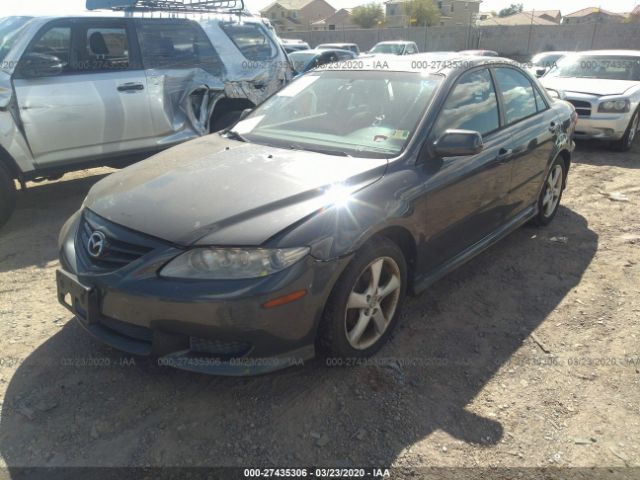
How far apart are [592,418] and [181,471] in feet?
6.69

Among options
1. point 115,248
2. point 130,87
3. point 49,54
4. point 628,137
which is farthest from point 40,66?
point 628,137

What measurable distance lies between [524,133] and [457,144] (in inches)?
56.1

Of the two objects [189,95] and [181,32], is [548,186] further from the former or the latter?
[181,32]

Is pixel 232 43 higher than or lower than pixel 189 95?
higher

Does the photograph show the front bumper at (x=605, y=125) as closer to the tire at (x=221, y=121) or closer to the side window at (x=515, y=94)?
the side window at (x=515, y=94)

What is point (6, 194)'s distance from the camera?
4.67 meters

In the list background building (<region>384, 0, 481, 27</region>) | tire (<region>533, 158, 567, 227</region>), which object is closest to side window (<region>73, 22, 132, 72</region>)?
tire (<region>533, 158, 567, 227</region>)

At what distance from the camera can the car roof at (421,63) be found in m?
3.51

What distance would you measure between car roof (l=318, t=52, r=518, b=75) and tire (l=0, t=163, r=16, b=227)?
126 inches

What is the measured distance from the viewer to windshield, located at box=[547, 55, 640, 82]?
8.99m

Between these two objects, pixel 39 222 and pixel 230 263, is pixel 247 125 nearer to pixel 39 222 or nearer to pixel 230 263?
pixel 230 263

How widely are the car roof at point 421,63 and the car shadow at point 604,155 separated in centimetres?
454

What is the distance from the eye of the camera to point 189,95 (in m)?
5.93

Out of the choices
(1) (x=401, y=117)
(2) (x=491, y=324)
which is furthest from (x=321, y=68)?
(2) (x=491, y=324)
